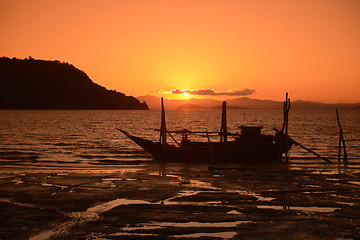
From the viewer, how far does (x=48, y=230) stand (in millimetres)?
8789

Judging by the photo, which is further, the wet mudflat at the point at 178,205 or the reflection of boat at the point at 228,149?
the reflection of boat at the point at 228,149

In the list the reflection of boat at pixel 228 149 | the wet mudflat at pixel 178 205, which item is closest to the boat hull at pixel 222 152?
the reflection of boat at pixel 228 149

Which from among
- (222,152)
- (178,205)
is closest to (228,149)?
(222,152)

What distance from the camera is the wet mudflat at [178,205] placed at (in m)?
8.67

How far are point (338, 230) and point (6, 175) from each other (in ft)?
46.3

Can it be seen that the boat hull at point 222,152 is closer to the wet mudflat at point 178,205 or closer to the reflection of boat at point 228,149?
the reflection of boat at point 228,149

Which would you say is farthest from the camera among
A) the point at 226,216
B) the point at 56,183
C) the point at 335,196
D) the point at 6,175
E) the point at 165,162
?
the point at 165,162

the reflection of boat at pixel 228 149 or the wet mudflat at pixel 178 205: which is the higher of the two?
the reflection of boat at pixel 228 149

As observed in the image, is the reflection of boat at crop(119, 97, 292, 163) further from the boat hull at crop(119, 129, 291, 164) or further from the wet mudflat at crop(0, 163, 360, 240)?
the wet mudflat at crop(0, 163, 360, 240)

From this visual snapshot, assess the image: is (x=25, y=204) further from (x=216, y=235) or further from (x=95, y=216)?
(x=216, y=235)

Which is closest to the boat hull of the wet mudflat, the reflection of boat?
the reflection of boat

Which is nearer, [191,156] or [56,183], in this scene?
[56,183]

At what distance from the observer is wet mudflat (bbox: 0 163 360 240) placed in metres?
8.67

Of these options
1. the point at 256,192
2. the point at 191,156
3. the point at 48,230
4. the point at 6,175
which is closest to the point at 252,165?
the point at 191,156
